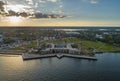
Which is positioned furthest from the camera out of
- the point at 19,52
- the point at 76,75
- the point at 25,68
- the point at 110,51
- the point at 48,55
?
the point at 110,51

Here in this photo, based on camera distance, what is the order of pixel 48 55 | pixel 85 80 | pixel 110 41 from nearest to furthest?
pixel 85 80 < pixel 48 55 < pixel 110 41

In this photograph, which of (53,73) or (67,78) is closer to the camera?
(67,78)

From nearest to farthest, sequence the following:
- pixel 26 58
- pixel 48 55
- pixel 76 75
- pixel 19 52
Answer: pixel 76 75
pixel 26 58
pixel 48 55
pixel 19 52

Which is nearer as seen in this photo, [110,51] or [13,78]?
[13,78]

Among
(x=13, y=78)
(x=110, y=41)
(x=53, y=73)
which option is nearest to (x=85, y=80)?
(x=53, y=73)

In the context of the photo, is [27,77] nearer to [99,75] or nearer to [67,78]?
[67,78]

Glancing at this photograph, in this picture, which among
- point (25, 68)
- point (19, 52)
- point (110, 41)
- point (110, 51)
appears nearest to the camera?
point (25, 68)

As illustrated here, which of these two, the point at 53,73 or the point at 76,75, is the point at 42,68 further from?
the point at 76,75

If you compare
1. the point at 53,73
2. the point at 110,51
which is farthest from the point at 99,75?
the point at 110,51
